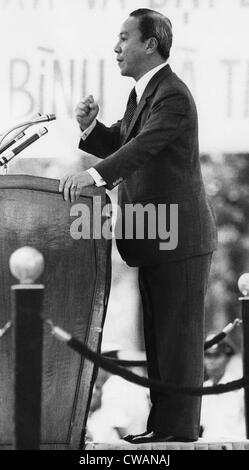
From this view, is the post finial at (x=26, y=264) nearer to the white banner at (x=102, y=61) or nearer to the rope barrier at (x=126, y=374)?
the rope barrier at (x=126, y=374)

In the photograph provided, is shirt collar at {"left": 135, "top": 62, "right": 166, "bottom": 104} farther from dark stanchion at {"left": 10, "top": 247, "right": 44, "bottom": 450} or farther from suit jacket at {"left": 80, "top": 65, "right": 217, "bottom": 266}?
dark stanchion at {"left": 10, "top": 247, "right": 44, "bottom": 450}

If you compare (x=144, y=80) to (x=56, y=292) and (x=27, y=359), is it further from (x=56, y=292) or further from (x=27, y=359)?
(x=27, y=359)

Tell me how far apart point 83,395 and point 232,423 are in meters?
2.15

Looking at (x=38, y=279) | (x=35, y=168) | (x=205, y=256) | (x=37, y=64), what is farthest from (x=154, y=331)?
(x=35, y=168)

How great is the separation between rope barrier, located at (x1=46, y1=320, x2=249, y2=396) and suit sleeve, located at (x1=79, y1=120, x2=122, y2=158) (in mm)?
906

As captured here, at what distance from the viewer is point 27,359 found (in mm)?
2924

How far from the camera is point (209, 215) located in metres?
3.65

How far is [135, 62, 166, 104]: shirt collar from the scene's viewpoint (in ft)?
12.0

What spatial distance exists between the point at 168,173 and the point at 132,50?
480mm

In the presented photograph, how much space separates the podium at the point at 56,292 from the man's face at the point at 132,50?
628 millimetres

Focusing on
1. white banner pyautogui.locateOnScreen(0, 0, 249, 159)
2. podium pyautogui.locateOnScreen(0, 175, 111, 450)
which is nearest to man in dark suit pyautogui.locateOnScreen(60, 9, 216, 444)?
podium pyautogui.locateOnScreen(0, 175, 111, 450)

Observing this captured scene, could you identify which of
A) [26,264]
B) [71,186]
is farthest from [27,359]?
[71,186]

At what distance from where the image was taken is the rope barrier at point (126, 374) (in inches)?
117

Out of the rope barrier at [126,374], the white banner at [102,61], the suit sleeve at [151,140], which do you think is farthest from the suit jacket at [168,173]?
the white banner at [102,61]
